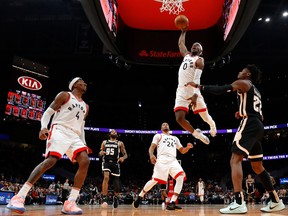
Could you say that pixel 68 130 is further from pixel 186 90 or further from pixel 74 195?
pixel 186 90

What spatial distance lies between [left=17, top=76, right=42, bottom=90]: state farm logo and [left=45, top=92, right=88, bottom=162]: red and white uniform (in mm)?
14196

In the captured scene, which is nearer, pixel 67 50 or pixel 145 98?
pixel 67 50

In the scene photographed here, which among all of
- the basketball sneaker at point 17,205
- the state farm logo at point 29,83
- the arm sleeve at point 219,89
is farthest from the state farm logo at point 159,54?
the state farm logo at point 29,83

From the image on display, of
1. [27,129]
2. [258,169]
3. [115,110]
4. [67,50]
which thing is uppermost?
[67,50]

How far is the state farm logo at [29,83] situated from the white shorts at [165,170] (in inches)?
511

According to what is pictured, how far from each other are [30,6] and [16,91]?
4463 millimetres

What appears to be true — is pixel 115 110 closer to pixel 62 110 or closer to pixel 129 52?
pixel 129 52

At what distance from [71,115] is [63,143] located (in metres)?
0.45

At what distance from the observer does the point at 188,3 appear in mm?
8438

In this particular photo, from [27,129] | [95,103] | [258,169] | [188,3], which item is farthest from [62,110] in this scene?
[95,103]

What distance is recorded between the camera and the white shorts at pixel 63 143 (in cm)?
425

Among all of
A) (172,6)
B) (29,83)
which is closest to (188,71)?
(172,6)

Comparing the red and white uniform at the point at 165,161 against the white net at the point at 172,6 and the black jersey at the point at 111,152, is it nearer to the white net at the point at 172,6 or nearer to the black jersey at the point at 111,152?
the black jersey at the point at 111,152

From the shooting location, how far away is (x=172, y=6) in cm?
848
